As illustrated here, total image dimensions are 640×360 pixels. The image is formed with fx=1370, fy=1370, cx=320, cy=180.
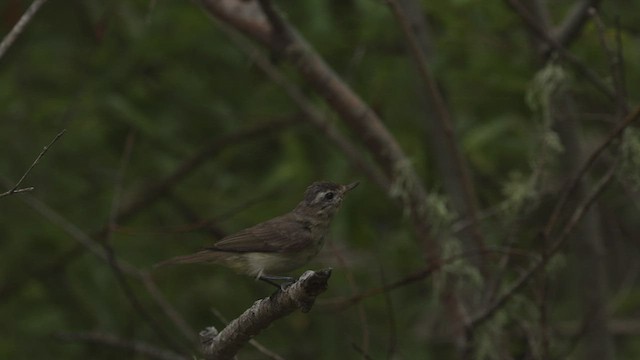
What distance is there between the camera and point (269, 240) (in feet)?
20.6

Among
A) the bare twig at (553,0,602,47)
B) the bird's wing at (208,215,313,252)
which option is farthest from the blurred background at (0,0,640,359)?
the bird's wing at (208,215,313,252)

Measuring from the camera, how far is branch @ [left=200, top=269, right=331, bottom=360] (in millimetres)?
4582

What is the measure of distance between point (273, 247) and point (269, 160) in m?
3.79

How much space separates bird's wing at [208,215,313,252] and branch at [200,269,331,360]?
2.67ft

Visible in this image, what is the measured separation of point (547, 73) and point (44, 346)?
3.95m

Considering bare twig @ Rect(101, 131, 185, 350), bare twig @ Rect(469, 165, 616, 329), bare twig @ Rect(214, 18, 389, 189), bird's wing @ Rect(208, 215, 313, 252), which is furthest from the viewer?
bare twig @ Rect(214, 18, 389, 189)

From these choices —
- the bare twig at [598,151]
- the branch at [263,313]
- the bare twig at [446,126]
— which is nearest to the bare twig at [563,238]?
the bare twig at [598,151]

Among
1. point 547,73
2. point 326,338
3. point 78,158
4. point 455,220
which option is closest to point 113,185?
point 78,158

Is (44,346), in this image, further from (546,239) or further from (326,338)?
(546,239)

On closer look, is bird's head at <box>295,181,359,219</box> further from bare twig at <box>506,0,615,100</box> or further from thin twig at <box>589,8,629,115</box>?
bare twig at <box>506,0,615,100</box>

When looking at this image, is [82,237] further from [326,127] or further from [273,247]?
[273,247]

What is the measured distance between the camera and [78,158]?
370 inches

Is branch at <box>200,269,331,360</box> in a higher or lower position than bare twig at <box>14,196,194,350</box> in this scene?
lower

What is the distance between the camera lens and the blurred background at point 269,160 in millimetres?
8461
